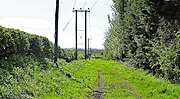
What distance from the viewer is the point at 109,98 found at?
1897 centimetres

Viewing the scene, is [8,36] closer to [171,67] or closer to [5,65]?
[5,65]

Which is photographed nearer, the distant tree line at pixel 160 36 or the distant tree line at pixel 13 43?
the distant tree line at pixel 13 43

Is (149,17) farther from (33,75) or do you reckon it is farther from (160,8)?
(33,75)

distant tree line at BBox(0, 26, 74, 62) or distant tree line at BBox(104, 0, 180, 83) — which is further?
distant tree line at BBox(104, 0, 180, 83)

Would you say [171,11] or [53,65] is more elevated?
[171,11]

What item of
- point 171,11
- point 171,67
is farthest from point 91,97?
point 171,11

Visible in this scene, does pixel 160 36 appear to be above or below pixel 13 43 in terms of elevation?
above

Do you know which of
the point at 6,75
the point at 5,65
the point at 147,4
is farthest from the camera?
the point at 147,4

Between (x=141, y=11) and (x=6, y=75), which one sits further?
(x=141, y=11)

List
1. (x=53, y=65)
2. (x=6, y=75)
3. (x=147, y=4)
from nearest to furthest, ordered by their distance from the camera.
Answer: (x=6, y=75)
(x=53, y=65)
(x=147, y=4)

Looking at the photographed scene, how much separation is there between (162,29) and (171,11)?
5.88 ft

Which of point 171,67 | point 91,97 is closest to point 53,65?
point 171,67

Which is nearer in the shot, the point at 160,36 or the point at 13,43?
the point at 13,43

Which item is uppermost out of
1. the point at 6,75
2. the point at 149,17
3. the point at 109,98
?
the point at 149,17
